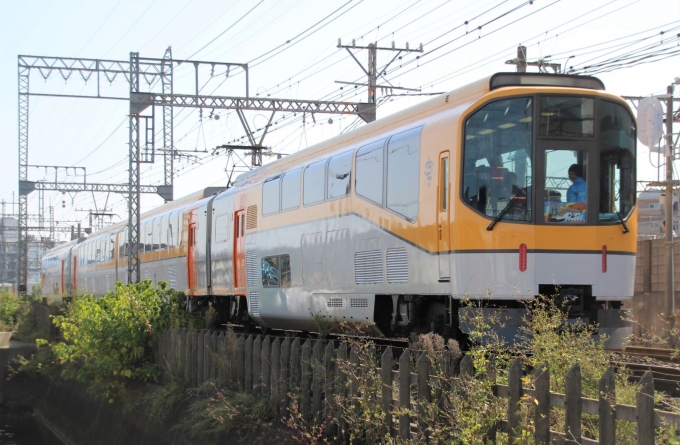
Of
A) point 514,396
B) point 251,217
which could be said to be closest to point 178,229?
point 251,217

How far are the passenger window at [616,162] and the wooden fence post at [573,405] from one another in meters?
4.43

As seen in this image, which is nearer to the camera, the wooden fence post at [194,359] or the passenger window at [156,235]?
the wooden fence post at [194,359]

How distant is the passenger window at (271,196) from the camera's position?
14547 millimetres

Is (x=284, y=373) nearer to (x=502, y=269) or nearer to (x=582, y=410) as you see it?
(x=502, y=269)

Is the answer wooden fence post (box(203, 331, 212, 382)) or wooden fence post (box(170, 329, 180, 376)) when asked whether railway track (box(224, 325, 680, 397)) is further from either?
wooden fence post (box(170, 329, 180, 376))

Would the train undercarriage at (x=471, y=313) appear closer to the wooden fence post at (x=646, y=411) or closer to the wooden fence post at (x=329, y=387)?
the wooden fence post at (x=329, y=387)

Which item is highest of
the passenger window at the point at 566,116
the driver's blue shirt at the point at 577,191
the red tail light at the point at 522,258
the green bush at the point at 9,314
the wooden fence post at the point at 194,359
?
the passenger window at the point at 566,116

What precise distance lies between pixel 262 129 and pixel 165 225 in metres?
4.59

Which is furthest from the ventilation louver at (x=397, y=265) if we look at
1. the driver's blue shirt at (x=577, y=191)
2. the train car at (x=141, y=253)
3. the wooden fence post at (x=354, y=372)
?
the train car at (x=141, y=253)

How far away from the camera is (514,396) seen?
5.73 metres

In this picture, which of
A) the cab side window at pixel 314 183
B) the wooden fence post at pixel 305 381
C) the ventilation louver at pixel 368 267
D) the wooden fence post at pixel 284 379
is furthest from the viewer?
the cab side window at pixel 314 183

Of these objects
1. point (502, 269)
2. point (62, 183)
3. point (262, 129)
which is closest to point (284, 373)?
point (502, 269)

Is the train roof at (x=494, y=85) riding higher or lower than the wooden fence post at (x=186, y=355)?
higher

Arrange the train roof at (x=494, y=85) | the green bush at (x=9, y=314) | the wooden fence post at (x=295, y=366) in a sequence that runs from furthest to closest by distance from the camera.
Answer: the green bush at (x=9, y=314) < the train roof at (x=494, y=85) < the wooden fence post at (x=295, y=366)
